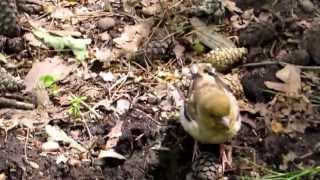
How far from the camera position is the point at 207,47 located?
176 inches

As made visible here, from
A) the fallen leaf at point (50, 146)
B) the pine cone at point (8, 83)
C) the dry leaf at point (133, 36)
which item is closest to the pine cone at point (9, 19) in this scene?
the pine cone at point (8, 83)

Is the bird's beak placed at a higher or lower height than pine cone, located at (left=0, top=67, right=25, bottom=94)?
higher

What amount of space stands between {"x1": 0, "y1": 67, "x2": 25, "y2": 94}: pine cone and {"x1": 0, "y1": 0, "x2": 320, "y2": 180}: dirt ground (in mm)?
115

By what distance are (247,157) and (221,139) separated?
Answer: 0.27 meters

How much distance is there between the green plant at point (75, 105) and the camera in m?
4.06

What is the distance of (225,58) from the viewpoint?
4.22 m

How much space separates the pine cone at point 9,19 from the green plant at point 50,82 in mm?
461

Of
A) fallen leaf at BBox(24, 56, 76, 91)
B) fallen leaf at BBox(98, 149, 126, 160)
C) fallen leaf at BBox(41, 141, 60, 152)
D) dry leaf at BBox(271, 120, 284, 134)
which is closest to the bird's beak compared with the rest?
dry leaf at BBox(271, 120, 284, 134)

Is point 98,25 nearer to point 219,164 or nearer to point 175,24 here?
point 175,24

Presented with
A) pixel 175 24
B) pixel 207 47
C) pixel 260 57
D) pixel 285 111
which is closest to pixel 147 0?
pixel 175 24

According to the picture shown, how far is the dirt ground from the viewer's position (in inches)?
147

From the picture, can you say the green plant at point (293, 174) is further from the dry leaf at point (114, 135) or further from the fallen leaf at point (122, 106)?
the fallen leaf at point (122, 106)

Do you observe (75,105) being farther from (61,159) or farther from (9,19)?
(9,19)

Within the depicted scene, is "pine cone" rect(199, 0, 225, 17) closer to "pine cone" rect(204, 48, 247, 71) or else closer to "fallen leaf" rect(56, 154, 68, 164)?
"pine cone" rect(204, 48, 247, 71)
